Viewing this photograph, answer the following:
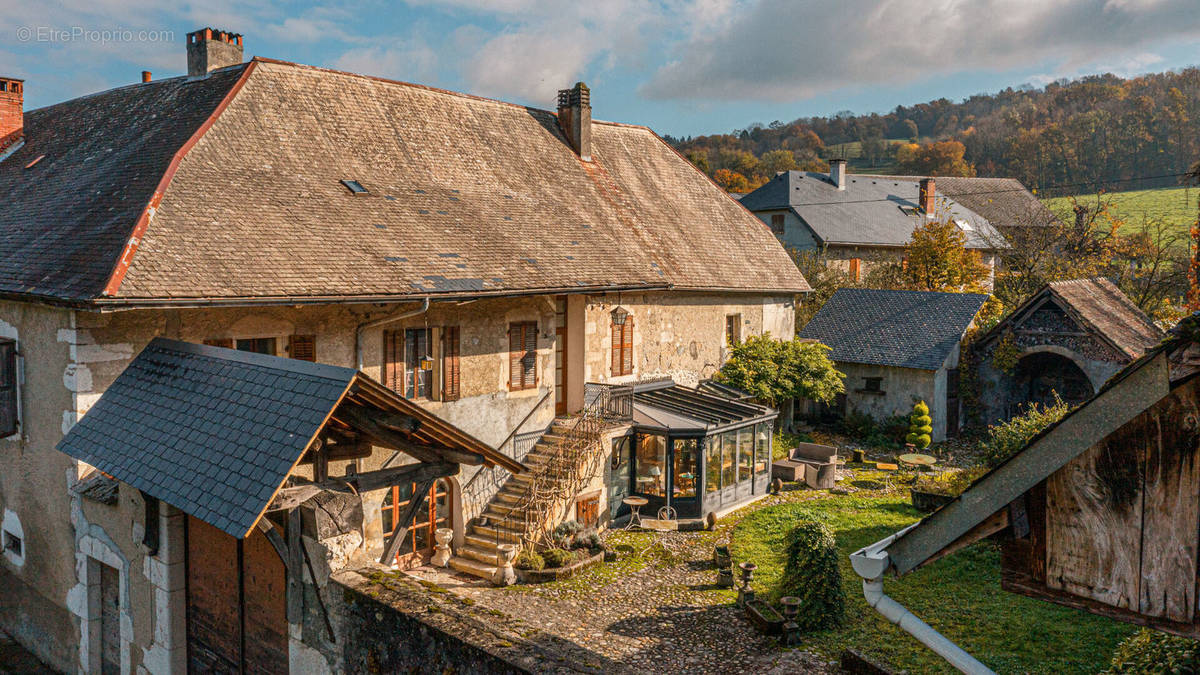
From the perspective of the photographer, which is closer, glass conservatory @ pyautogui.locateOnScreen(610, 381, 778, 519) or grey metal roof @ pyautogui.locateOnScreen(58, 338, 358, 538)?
grey metal roof @ pyautogui.locateOnScreen(58, 338, 358, 538)

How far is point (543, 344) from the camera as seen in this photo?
52.8 ft

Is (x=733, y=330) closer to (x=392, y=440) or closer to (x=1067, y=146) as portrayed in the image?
(x=392, y=440)

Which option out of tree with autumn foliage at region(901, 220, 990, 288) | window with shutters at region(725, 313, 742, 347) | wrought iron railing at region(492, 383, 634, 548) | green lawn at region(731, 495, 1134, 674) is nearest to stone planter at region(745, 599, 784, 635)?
green lawn at region(731, 495, 1134, 674)

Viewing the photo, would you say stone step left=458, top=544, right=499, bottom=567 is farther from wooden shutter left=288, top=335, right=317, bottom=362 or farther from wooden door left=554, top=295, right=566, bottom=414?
wooden shutter left=288, top=335, right=317, bottom=362

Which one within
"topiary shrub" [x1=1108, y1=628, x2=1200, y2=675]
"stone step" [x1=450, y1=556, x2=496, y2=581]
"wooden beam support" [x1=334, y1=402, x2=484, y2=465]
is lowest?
"stone step" [x1=450, y1=556, x2=496, y2=581]

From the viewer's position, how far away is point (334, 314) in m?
12.6

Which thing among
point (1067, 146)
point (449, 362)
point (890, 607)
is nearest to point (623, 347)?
point (449, 362)

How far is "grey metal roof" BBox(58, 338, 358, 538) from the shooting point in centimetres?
618

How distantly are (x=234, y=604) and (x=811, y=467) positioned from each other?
15.3 meters

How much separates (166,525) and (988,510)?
783 centimetres

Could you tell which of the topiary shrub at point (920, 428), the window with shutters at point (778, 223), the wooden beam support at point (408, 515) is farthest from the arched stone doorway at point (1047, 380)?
the wooden beam support at point (408, 515)

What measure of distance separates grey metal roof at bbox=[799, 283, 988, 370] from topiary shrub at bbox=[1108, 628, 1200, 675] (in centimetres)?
1665

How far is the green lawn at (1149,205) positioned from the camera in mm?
52344

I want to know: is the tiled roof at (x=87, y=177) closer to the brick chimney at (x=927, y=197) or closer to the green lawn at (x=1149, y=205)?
the brick chimney at (x=927, y=197)
